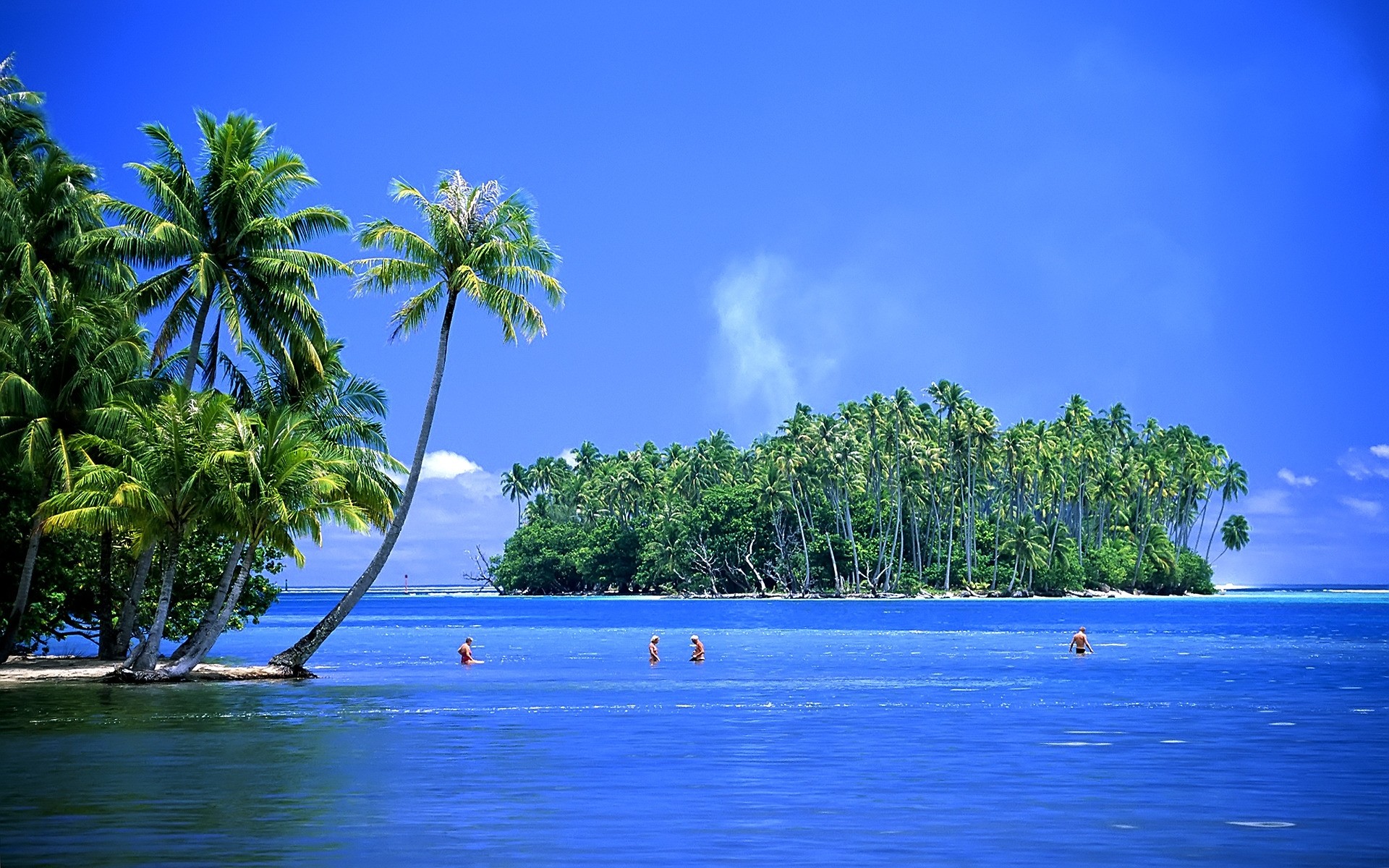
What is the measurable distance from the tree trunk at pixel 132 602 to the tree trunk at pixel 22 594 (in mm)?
2568

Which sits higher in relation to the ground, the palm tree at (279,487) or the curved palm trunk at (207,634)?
the palm tree at (279,487)

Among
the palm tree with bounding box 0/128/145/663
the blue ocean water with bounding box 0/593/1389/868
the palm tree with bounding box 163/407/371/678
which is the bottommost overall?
the blue ocean water with bounding box 0/593/1389/868

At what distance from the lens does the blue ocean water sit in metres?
15.4

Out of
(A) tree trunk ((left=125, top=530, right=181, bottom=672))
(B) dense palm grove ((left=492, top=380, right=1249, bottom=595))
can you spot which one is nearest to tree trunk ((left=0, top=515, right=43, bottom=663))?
(A) tree trunk ((left=125, top=530, right=181, bottom=672))

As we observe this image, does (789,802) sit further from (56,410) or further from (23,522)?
(23,522)

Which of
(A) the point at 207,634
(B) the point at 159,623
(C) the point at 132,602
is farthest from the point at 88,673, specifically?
(B) the point at 159,623

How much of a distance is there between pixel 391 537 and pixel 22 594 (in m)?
10.1

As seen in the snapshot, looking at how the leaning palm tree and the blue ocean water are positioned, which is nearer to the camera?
the blue ocean water

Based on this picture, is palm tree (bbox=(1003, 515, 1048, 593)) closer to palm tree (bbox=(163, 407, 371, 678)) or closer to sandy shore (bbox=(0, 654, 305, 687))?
sandy shore (bbox=(0, 654, 305, 687))

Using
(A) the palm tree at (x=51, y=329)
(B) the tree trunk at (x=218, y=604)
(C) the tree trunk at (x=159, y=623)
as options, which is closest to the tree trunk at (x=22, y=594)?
(A) the palm tree at (x=51, y=329)

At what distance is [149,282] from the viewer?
120ft

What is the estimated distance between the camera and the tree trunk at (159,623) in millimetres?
34031

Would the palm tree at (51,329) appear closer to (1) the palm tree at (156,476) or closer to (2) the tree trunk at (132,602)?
(1) the palm tree at (156,476)

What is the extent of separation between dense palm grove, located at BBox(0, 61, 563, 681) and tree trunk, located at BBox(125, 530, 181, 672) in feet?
0.26
